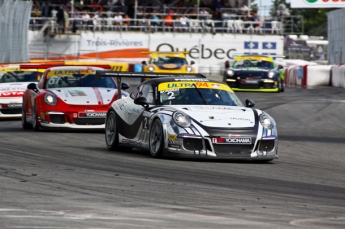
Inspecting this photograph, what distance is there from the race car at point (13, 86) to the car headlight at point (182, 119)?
8613 mm

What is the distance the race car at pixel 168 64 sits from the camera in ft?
107

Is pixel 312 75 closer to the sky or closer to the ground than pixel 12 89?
closer to the ground

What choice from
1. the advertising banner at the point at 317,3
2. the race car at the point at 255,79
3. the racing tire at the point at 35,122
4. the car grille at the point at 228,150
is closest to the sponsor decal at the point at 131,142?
the car grille at the point at 228,150

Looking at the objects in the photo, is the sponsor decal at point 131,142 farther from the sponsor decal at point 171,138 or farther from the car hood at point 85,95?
the car hood at point 85,95

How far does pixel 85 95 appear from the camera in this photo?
15.2 meters

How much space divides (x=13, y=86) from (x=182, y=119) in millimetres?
9133

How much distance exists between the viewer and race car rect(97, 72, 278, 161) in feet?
33.1

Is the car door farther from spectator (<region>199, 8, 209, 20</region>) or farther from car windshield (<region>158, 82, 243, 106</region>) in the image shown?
spectator (<region>199, 8, 209, 20</region>)

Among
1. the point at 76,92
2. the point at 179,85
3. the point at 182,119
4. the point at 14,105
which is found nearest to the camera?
the point at 182,119

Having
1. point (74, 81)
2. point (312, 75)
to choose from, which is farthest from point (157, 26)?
point (74, 81)

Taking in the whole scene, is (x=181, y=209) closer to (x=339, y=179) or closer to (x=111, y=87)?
(x=339, y=179)

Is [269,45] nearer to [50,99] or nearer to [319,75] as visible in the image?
[319,75]

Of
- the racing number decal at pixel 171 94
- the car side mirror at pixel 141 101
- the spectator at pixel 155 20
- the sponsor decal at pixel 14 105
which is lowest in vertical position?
the sponsor decal at pixel 14 105

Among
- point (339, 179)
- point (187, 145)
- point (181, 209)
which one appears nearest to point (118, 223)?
point (181, 209)
